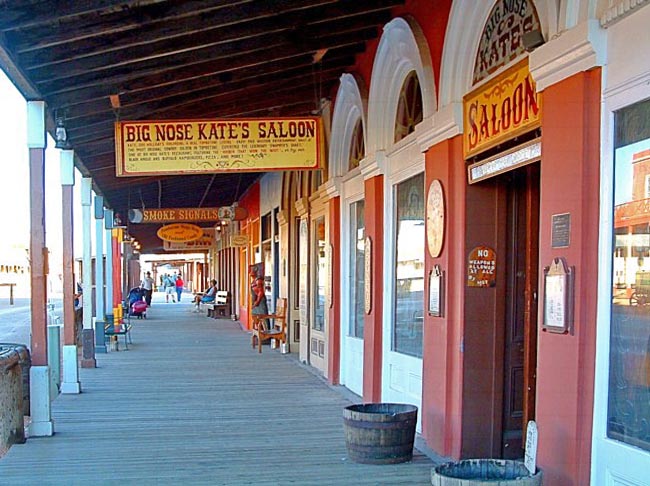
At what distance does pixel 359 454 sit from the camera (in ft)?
19.2

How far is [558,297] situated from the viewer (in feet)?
13.6

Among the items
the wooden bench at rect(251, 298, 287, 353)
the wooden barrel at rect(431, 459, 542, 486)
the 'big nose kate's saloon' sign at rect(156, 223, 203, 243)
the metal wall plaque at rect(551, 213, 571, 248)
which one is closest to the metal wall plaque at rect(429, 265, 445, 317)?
the metal wall plaque at rect(551, 213, 571, 248)

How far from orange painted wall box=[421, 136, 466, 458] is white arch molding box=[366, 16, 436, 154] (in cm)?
59

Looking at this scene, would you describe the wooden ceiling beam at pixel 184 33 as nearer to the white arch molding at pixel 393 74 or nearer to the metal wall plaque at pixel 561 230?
the white arch molding at pixel 393 74

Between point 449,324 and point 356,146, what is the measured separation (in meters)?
4.14

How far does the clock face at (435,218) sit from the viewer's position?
612 cm

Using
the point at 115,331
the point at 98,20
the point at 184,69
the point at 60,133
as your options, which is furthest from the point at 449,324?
the point at 115,331

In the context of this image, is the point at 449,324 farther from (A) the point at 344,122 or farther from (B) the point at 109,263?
(B) the point at 109,263

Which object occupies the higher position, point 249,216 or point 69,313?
point 249,216

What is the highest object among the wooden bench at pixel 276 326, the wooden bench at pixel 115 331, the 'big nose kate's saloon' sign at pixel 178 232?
the 'big nose kate's saloon' sign at pixel 178 232

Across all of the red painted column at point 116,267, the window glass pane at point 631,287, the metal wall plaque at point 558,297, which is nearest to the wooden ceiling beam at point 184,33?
the metal wall plaque at point 558,297

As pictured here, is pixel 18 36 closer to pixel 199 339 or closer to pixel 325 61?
pixel 325 61

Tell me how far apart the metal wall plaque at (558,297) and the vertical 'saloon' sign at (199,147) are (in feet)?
13.5

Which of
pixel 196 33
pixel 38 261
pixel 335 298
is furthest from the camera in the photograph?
pixel 335 298
